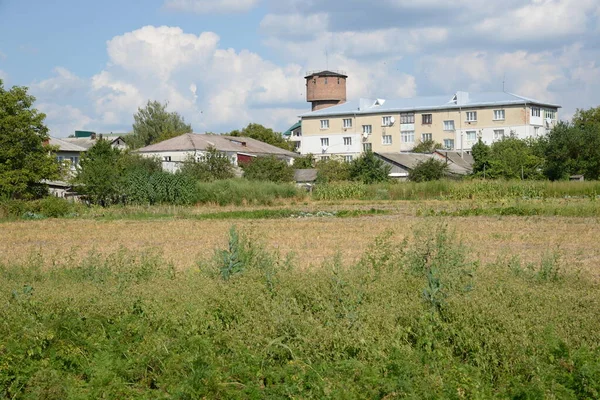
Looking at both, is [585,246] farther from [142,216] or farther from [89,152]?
[89,152]

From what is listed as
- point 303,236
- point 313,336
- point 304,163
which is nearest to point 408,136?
point 304,163

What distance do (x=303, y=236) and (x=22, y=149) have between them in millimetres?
25477

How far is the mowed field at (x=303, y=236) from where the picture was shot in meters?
18.2

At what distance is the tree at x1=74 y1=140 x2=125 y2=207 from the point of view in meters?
42.8

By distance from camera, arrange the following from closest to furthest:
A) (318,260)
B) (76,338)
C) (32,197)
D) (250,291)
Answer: (76,338), (250,291), (318,260), (32,197)

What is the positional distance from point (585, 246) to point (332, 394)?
1483 cm

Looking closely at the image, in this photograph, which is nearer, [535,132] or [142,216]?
[142,216]

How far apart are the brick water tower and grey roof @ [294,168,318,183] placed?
147 feet

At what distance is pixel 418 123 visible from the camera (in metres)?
93.7

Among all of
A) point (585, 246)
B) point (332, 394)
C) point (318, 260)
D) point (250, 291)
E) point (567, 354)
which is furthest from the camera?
point (585, 246)

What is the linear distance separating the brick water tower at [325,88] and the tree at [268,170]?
164 feet

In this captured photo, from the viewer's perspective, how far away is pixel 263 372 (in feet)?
24.2

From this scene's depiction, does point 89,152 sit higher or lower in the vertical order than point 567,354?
higher

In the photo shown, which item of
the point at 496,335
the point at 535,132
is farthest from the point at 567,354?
the point at 535,132
